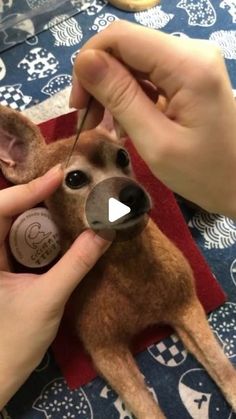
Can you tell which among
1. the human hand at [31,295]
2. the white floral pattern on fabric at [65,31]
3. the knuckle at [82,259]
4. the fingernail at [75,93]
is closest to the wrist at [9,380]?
the human hand at [31,295]

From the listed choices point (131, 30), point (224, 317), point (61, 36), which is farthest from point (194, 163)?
point (61, 36)

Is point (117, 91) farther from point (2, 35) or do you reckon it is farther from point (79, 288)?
point (2, 35)

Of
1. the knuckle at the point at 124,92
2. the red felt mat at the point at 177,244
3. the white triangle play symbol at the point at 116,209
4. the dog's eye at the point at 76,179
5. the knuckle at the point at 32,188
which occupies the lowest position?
the red felt mat at the point at 177,244

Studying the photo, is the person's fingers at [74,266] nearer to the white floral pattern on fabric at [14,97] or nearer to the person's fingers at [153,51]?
the person's fingers at [153,51]

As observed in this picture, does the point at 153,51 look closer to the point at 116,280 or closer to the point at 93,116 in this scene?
the point at 93,116

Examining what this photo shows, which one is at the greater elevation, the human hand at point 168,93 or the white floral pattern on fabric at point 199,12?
the human hand at point 168,93

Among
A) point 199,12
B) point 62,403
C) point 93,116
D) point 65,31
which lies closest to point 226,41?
point 199,12
